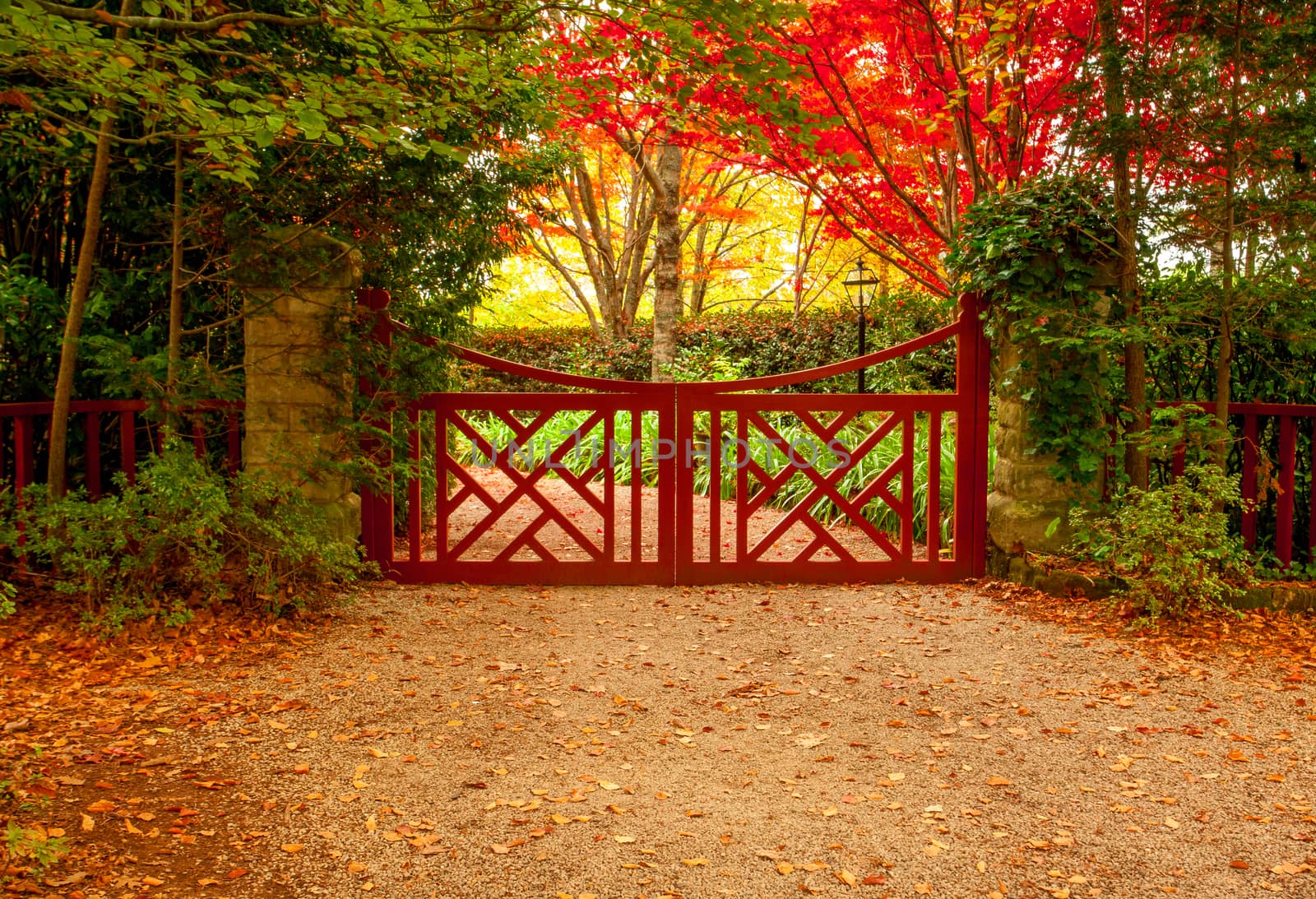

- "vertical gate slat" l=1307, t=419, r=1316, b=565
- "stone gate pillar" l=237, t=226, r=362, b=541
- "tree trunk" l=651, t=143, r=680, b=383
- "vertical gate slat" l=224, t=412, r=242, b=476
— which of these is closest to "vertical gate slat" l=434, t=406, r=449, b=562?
"stone gate pillar" l=237, t=226, r=362, b=541

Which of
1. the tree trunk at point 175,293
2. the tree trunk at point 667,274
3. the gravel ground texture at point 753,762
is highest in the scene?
the tree trunk at point 667,274

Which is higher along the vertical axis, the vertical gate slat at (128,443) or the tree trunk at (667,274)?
the tree trunk at (667,274)

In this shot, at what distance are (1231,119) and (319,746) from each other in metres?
5.14

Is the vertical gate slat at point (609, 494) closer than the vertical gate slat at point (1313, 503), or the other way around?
the vertical gate slat at point (1313, 503)

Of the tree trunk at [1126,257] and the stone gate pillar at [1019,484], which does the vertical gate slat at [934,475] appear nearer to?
the stone gate pillar at [1019,484]

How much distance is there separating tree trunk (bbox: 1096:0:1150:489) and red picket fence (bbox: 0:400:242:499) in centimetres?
490

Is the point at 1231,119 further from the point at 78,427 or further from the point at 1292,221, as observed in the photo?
the point at 78,427

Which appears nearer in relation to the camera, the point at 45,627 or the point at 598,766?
the point at 598,766

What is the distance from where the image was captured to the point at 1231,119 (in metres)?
4.79

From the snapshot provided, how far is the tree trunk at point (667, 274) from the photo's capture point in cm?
1038

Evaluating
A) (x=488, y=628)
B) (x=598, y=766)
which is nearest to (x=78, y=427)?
(x=488, y=628)

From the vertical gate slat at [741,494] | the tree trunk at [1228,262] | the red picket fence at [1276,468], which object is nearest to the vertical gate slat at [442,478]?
the vertical gate slat at [741,494]

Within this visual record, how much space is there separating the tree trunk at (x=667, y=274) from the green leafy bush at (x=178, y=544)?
609cm

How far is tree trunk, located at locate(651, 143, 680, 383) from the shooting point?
10.4 meters
